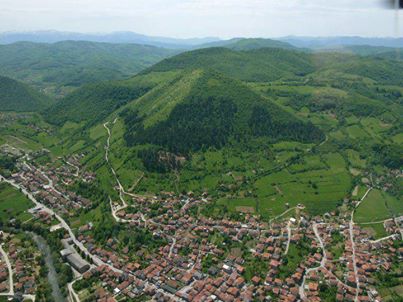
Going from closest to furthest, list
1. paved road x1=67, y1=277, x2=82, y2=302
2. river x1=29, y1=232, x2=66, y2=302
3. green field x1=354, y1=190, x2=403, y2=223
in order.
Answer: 1. paved road x1=67, y1=277, x2=82, y2=302
2. river x1=29, y1=232, x2=66, y2=302
3. green field x1=354, y1=190, x2=403, y2=223

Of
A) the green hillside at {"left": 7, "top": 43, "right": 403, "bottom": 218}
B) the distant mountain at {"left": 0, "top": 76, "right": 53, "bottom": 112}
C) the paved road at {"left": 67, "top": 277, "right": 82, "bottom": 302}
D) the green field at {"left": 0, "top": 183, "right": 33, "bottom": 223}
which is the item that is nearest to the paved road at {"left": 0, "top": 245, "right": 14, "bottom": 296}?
the paved road at {"left": 67, "top": 277, "right": 82, "bottom": 302}

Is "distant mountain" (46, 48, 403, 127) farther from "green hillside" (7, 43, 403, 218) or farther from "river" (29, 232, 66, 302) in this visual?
"river" (29, 232, 66, 302)

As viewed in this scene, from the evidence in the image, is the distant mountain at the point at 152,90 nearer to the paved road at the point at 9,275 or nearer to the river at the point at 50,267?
the river at the point at 50,267

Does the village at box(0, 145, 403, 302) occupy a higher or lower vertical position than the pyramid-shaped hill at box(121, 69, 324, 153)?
lower

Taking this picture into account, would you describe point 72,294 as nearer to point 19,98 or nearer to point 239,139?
point 239,139

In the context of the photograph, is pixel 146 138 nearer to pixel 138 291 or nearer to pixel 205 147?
pixel 205 147

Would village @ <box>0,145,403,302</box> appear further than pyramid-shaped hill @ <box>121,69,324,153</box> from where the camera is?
No

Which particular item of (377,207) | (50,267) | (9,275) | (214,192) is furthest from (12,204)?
(377,207)
